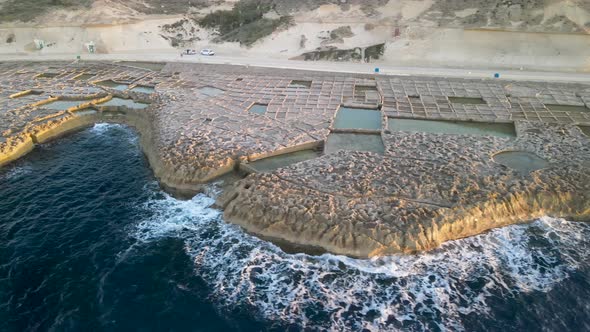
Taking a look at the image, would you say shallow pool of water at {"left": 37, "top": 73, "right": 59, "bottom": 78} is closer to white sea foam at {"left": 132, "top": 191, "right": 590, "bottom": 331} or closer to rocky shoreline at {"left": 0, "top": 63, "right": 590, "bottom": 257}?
rocky shoreline at {"left": 0, "top": 63, "right": 590, "bottom": 257}

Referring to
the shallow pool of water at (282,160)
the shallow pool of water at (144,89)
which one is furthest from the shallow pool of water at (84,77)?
the shallow pool of water at (282,160)

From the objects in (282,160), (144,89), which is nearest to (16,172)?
(144,89)

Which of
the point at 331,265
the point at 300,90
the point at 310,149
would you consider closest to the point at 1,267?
the point at 331,265

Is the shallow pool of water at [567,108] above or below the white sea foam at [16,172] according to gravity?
above

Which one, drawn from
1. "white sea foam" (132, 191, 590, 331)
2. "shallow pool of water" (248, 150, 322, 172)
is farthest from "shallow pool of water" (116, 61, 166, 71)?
"white sea foam" (132, 191, 590, 331)

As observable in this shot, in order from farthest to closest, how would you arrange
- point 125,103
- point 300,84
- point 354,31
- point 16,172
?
1. point 354,31
2. point 300,84
3. point 125,103
4. point 16,172

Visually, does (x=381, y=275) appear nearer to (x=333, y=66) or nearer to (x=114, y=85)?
(x=333, y=66)

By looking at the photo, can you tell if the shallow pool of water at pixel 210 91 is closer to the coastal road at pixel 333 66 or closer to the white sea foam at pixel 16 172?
the coastal road at pixel 333 66
